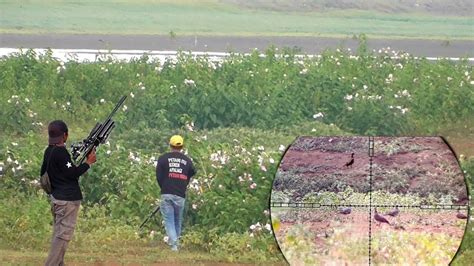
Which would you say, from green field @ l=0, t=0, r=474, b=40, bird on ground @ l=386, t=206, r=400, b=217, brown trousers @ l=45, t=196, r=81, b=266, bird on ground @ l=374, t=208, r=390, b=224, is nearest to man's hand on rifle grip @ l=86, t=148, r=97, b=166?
brown trousers @ l=45, t=196, r=81, b=266

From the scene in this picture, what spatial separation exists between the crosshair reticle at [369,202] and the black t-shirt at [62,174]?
185 centimetres

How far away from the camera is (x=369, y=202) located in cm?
1195

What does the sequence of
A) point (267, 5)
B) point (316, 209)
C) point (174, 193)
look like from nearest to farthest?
point (316, 209) < point (174, 193) < point (267, 5)

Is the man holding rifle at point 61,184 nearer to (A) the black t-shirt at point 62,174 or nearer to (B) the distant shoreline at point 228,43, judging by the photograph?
(A) the black t-shirt at point 62,174

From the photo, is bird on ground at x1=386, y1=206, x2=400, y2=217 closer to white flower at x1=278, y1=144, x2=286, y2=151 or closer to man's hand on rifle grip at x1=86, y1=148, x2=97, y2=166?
white flower at x1=278, y1=144, x2=286, y2=151

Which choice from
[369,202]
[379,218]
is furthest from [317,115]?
[379,218]

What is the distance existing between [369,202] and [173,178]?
6.92ft

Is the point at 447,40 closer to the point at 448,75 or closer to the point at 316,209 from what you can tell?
the point at 448,75

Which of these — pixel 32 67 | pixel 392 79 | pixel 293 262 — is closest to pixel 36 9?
pixel 32 67

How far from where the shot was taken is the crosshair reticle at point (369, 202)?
1147cm

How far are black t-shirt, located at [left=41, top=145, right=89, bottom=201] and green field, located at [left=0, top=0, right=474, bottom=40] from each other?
177 inches

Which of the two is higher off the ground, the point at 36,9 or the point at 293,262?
the point at 36,9

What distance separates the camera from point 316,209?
11.9 metres

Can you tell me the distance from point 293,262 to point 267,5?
4584mm
